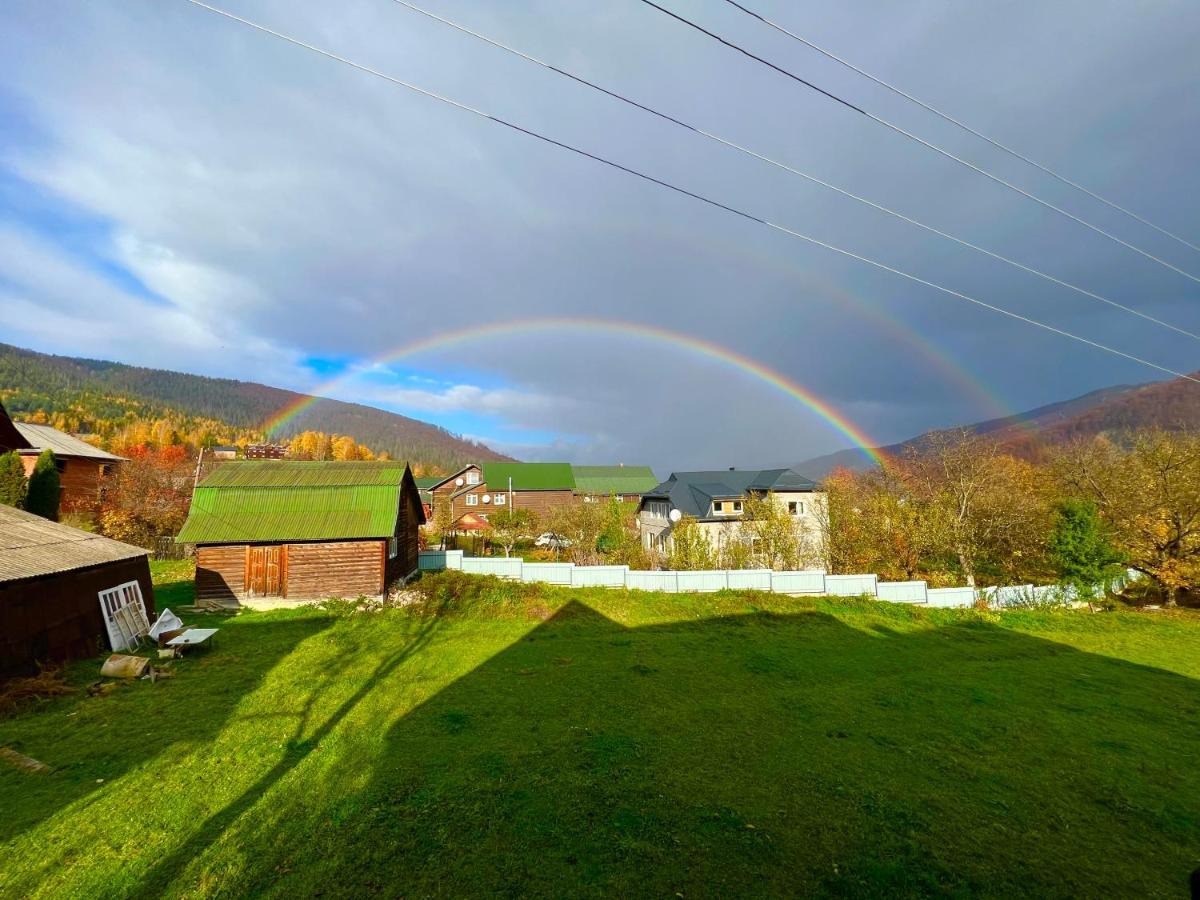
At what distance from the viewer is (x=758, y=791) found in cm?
806

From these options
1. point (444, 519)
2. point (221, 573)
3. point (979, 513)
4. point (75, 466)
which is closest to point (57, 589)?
point (221, 573)

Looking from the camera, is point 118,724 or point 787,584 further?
point 787,584

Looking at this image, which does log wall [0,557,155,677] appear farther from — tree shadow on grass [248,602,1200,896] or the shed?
the shed

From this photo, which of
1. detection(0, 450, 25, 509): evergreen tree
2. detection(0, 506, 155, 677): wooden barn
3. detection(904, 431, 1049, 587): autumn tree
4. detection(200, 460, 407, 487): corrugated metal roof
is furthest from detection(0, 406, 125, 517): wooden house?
detection(904, 431, 1049, 587): autumn tree

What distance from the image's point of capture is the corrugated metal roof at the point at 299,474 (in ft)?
77.5

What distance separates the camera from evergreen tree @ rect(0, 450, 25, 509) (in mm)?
22906

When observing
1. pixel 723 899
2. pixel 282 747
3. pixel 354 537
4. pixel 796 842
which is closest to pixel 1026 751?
pixel 796 842

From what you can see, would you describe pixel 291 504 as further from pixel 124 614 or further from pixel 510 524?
pixel 510 524

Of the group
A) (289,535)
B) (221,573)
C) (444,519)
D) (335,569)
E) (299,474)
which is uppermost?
(299,474)

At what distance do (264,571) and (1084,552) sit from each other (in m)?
41.6

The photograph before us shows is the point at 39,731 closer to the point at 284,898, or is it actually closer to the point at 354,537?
the point at 284,898

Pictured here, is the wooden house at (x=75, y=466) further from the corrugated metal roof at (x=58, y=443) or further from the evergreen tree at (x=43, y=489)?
the evergreen tree at (x=43, y=489)

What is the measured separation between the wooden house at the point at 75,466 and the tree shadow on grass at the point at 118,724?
34017 mm

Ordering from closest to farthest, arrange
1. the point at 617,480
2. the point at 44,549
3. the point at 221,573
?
the point at 44,549
the point at 221,573
the point at 617,480
